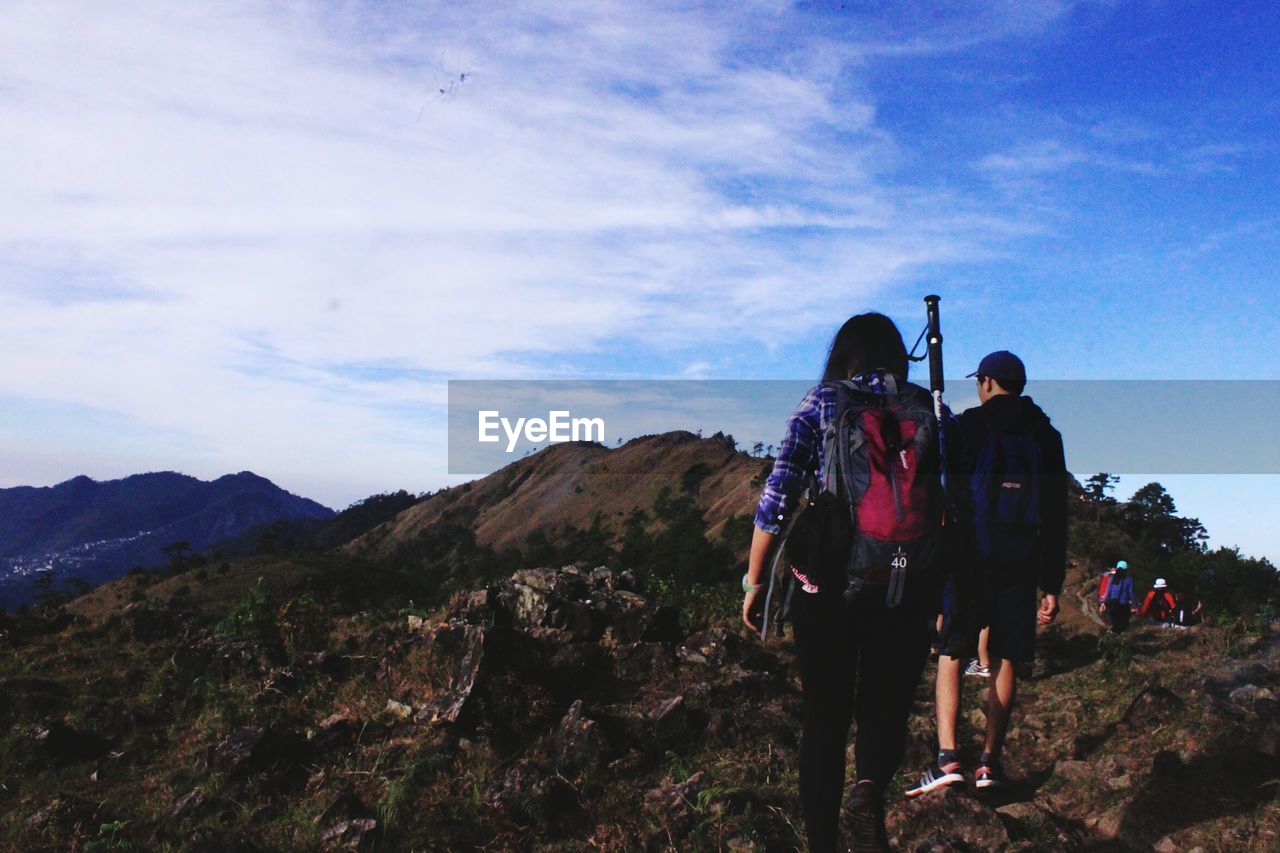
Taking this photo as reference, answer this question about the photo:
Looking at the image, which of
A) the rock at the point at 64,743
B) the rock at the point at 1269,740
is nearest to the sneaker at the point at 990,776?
the rock at the point at 1269,740

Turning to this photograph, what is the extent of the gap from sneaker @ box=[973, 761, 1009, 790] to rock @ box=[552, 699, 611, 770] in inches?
77.1

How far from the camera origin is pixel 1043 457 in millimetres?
4324

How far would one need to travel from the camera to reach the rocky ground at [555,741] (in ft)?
14.5

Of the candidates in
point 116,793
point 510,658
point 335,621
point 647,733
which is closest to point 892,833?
point 647,733

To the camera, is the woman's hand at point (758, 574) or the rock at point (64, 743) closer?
the woman's hand at point (758, 574)

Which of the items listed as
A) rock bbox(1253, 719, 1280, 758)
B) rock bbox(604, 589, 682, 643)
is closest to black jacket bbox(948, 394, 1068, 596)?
rock bbox(1253, 719, 1280, 758)

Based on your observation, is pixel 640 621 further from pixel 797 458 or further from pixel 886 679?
pixel 797 458

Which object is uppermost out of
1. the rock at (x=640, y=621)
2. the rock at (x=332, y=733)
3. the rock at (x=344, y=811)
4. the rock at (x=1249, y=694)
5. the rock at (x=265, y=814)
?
the rock at (x=640, y=621)

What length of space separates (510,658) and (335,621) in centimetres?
313

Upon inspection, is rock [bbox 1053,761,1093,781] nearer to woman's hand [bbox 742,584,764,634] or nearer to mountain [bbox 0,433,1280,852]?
mountain [bbox 0,433,1280,852]

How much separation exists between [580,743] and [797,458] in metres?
2.55

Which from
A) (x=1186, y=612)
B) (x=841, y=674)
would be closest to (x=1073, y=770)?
(x=841, y=674)

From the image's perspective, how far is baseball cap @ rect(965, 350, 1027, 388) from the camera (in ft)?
14.8

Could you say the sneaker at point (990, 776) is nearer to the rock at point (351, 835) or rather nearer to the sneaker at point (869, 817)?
the sneaker at point (869, 817)
